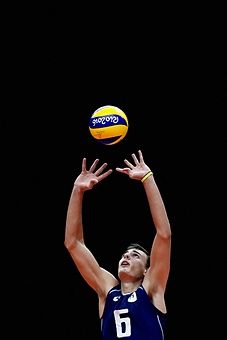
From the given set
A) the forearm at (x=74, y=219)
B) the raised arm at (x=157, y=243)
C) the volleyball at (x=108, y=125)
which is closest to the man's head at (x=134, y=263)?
the raised arm at (x=157, y=243)

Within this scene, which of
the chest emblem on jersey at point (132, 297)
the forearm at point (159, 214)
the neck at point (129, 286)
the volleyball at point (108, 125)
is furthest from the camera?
the volleyball at point (108, 125)

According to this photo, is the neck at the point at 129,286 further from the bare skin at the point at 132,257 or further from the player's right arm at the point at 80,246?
the player's right arm at the point at 80,246

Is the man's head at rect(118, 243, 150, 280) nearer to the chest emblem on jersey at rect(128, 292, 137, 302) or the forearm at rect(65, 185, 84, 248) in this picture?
the chest emblem on jersey at rect(128, 292, 137, 302)

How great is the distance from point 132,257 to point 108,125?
1.08 meters

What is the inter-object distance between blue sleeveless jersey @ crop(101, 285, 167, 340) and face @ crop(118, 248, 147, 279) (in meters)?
0.15

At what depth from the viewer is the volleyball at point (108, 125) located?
648cm

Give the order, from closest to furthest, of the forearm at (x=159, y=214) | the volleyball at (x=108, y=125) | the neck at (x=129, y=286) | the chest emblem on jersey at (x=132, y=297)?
the forearm at (x=159, y=214) → the chest emblem on jersey at (x=132, y=297) → the neck at (x=129, y=286) → the volleyball at (x=108, y=125)

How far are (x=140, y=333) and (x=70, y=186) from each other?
3522mm

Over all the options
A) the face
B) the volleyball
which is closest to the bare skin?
the face

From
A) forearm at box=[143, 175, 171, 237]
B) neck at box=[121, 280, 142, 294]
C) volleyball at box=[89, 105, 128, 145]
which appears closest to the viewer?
forearm at box=[143, 175, 171, 237]

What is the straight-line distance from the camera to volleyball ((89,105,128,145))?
6484mm

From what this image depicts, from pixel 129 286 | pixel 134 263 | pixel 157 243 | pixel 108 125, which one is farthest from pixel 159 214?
pixel 108 125

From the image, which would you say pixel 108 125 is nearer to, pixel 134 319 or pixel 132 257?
pixel 132 257

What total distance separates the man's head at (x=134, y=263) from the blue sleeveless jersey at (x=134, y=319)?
0.15 meters
